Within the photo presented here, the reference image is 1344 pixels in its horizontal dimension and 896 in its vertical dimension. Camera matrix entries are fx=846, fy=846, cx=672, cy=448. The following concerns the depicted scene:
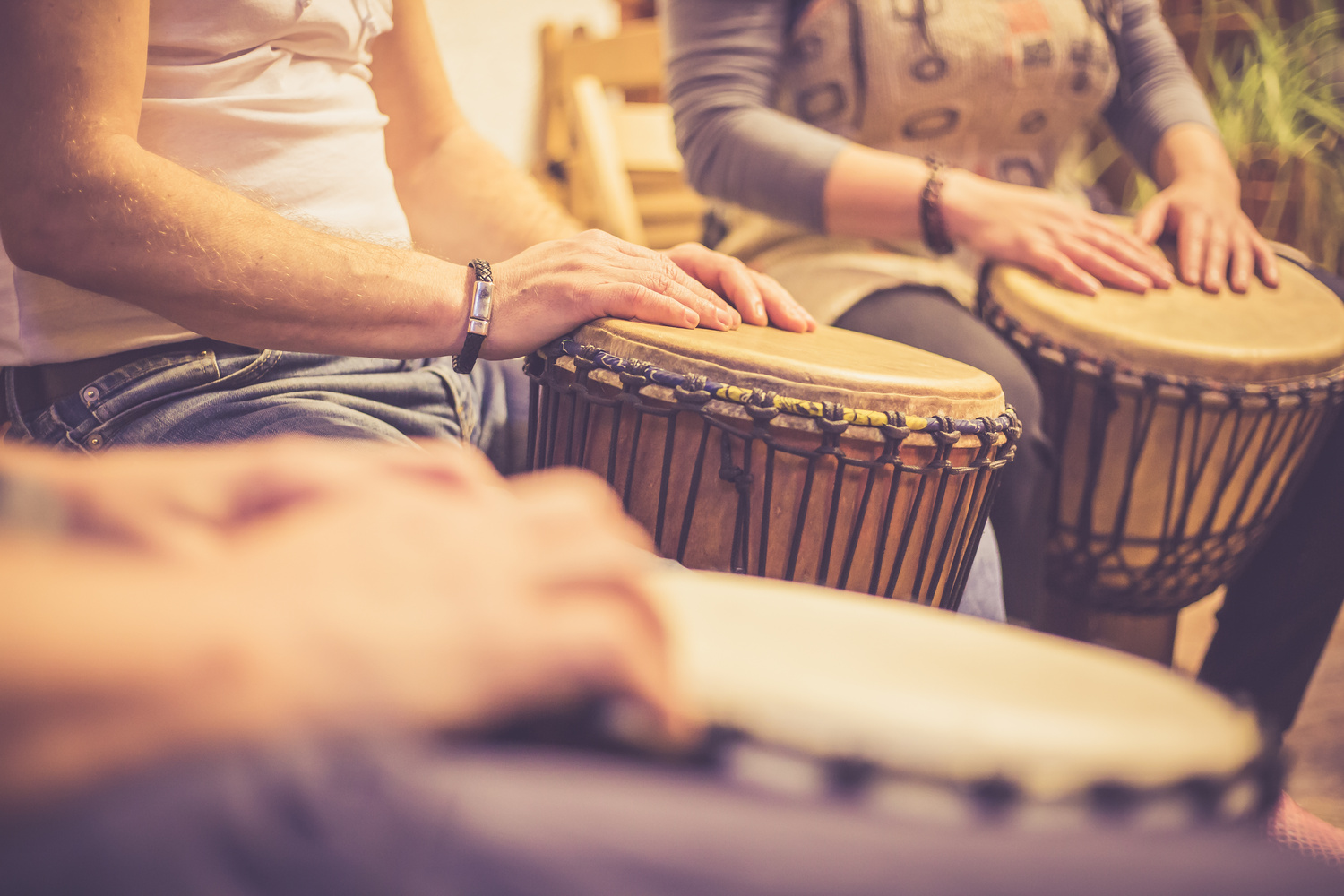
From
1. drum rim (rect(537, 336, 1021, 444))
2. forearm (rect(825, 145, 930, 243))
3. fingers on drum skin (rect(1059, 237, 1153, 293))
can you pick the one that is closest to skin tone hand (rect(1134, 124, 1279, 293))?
fingers on drum skin (rect(1059, 237, 1153, 293))

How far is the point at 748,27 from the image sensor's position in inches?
47.7

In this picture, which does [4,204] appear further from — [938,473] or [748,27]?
[748,27]

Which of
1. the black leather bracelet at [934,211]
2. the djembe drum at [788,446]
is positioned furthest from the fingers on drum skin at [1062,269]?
the djembe drum at [788,446]

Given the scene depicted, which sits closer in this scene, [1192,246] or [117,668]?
[117,668]

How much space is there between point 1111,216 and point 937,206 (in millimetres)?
428

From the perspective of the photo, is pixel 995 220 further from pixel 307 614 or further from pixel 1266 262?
pixel 307 614

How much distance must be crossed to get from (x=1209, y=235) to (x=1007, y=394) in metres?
0.49

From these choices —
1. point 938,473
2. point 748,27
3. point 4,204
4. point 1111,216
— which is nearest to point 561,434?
point 938,473

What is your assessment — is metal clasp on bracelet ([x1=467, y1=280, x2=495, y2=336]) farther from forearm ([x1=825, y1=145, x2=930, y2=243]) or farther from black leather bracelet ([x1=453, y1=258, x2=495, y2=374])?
forearm ([x1=825, y1=145, x2=930, y2=243])

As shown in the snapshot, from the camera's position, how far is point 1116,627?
1.23 m

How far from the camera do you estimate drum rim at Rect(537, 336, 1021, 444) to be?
699mm

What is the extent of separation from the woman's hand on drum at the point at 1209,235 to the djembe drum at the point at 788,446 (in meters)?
0.54

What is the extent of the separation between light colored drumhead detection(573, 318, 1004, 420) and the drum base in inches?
23.6

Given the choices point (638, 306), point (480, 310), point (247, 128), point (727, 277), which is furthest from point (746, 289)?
point (247, 128)
